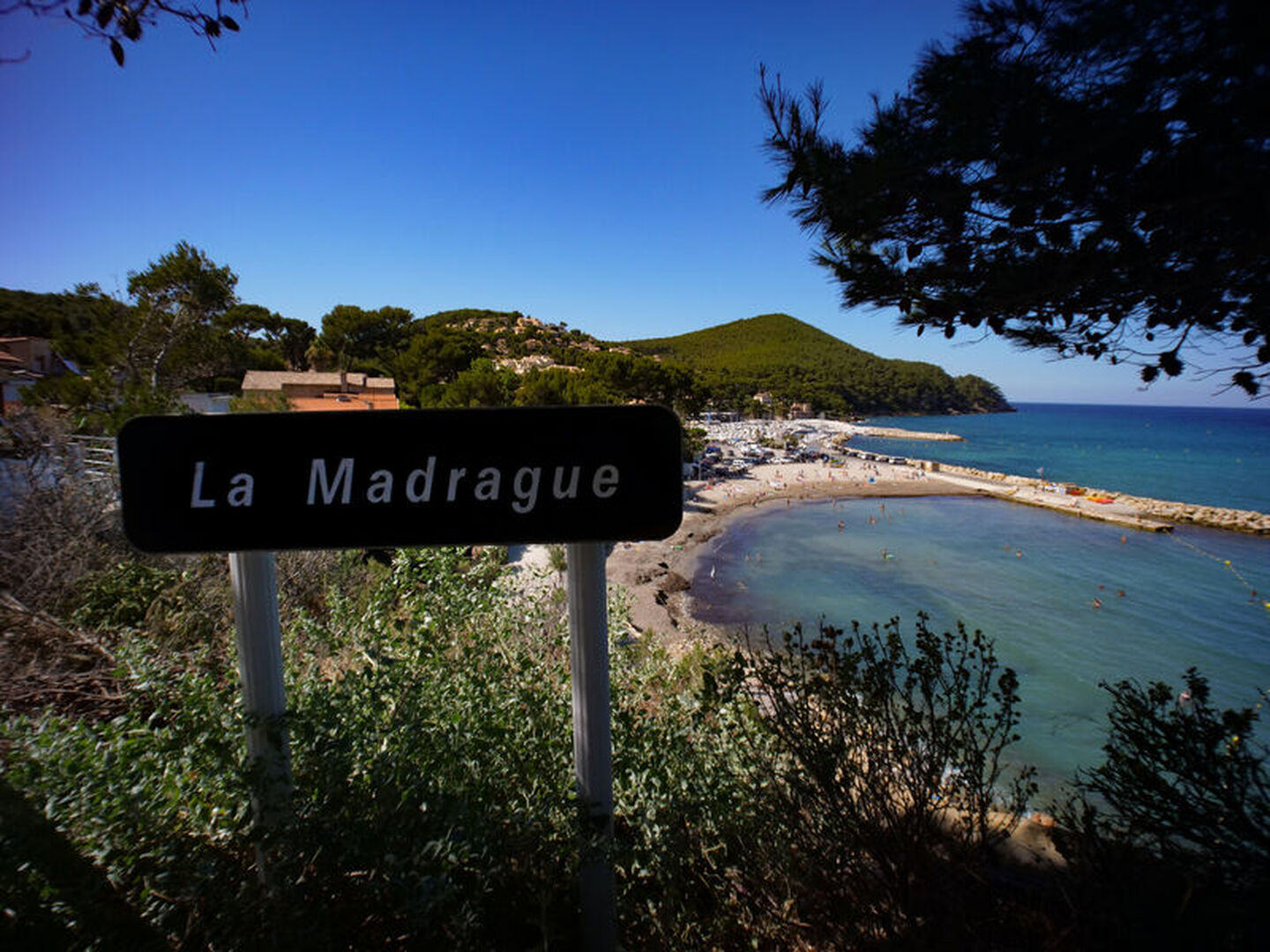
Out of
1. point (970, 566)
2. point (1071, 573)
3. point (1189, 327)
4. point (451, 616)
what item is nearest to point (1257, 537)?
point (1071, 573)

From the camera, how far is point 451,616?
220cm

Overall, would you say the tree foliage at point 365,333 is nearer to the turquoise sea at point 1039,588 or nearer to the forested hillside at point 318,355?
the forested hillside at point 318,355

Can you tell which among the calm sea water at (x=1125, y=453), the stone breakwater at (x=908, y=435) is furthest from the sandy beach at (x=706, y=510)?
the stone breakwater at (x=908, y=435)

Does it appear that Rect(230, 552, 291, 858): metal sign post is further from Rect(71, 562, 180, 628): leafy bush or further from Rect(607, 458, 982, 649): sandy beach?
Rect(71, 562, 180, 628): leafy bush

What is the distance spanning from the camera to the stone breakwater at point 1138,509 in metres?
34.8

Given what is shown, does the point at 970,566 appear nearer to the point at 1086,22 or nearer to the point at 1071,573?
the point at 1071,573

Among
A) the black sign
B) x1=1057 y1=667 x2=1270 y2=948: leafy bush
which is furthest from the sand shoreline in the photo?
the black sign

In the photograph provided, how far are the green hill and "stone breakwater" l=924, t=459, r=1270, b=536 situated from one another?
52.6m

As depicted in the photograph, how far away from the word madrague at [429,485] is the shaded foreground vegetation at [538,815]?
1.92 ft

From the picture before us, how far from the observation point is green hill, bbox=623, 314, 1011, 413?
350 ft

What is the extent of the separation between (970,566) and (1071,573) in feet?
15.2

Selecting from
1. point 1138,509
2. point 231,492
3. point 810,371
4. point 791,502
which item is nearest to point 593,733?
point 231,492

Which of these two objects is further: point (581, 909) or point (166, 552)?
point (581, 909)

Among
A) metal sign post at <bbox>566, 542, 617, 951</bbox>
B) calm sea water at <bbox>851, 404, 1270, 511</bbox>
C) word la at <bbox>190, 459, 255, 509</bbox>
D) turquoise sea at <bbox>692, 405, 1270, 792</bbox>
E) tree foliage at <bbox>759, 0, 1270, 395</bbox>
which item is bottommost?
turquoise sea at <bbox>692, 405, 1270, 792</bbox>
